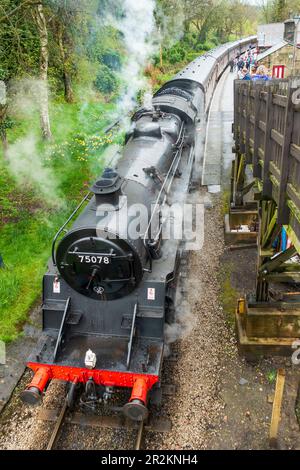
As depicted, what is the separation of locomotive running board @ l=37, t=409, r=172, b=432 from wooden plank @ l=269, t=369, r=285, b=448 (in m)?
1.36

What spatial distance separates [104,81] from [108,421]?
1874 centimetres

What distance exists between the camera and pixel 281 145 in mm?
4336

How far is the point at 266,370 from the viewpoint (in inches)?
232

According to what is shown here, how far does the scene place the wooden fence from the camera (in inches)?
145

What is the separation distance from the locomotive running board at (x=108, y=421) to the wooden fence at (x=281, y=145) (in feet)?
10.5

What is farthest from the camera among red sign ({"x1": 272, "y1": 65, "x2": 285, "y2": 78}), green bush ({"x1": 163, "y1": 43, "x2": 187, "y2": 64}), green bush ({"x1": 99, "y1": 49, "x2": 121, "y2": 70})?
green bush ({"x1": 163, "y1": 43, "x2": 187, "y2": 64})

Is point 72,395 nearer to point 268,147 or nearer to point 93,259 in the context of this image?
point 93,259

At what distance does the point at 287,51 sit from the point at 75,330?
1944cm

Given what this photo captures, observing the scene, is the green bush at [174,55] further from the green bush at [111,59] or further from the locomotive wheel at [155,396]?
the locomotive wheel at [155,396]

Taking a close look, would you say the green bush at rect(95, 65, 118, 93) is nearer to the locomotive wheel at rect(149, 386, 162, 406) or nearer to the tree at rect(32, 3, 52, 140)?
the tree at rect(32, 3, 52, 140)

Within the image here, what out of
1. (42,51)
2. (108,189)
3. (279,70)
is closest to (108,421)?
(108,189)

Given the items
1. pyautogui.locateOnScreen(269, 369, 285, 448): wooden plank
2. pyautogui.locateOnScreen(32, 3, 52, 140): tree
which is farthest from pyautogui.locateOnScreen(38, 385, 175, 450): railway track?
pyautogui.locateOnScreen(32, 3, 52, 140): tree

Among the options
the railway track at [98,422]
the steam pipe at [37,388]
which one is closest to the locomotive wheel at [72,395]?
the railway track at [98,422]
